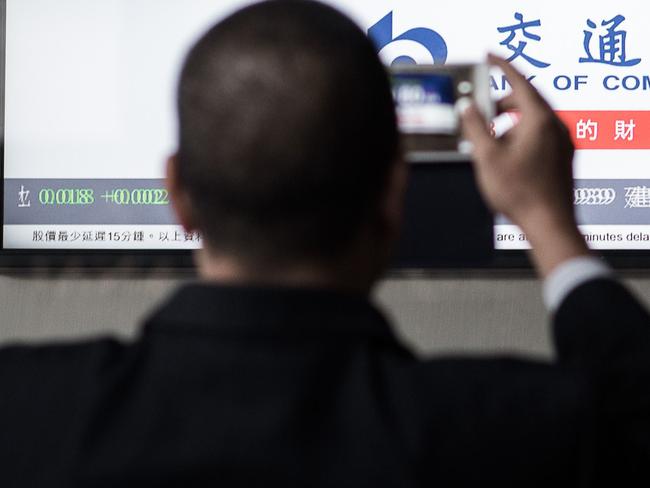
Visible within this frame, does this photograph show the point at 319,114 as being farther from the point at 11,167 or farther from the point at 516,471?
the point at 11,167

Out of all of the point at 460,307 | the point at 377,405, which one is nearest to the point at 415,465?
the point at 377,405

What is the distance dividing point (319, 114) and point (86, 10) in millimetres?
862

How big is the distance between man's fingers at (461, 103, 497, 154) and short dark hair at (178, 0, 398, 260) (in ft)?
0.36

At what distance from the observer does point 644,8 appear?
1226mm

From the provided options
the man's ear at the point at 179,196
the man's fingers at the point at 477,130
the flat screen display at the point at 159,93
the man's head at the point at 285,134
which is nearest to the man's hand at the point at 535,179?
the man's fingers at the point at 477,130

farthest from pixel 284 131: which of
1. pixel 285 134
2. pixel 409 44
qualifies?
pixel 409 44

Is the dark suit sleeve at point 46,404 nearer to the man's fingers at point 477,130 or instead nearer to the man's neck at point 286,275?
the man's neck at point 286,275

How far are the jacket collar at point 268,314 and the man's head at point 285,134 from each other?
2cm

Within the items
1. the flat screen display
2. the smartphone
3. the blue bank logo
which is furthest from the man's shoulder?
the blue bank logo

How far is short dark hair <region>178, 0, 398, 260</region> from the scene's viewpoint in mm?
499

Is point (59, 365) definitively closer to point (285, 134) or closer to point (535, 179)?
point (285, 134)

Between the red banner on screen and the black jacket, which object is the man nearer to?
the black jacket

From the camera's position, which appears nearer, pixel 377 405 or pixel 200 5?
pixel 377 405

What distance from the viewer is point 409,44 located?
1234 millimetres
